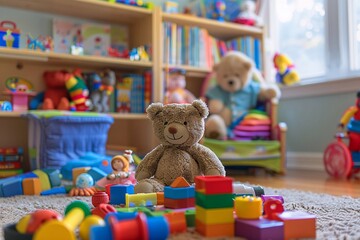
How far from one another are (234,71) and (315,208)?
1310 millimetres

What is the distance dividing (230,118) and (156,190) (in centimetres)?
133

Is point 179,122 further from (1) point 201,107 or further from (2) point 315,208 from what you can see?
(2) point 315,208

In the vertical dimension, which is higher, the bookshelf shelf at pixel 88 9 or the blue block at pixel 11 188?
the bookshelf shelf at pixel 88 9

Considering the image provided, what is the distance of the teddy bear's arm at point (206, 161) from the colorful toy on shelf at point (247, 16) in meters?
1.67

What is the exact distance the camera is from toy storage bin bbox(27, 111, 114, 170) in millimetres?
1846

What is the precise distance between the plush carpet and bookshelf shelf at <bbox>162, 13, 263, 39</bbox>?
1272 millimetres

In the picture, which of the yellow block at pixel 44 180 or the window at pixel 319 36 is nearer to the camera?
the yellow block at pixel 44 180

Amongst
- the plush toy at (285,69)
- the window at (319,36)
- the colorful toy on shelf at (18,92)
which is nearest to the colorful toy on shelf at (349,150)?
the window at (319,36)

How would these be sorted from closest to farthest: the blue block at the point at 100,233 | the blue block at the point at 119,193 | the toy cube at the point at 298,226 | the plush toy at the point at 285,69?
the blue block at the point at 100,233
the toy cube at the point at 298,226
the blue block at the point at 119,193
the plush toy at the point at 285,69

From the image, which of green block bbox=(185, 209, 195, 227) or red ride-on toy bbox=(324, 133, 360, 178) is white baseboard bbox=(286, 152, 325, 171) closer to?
red ride-on toy bbox=(324, 133, 360, 178)

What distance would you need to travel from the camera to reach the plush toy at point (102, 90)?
2.19 meters

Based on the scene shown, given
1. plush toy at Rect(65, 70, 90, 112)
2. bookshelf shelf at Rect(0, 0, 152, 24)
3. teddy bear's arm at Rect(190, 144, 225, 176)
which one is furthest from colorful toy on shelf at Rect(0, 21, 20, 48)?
teddy bear's arm at Rect(190, 144, 225, 176)

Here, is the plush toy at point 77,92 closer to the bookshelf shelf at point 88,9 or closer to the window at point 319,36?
the bookshelf shelf at point 88,9

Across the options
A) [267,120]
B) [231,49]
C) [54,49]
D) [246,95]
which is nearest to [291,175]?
[267,120]
